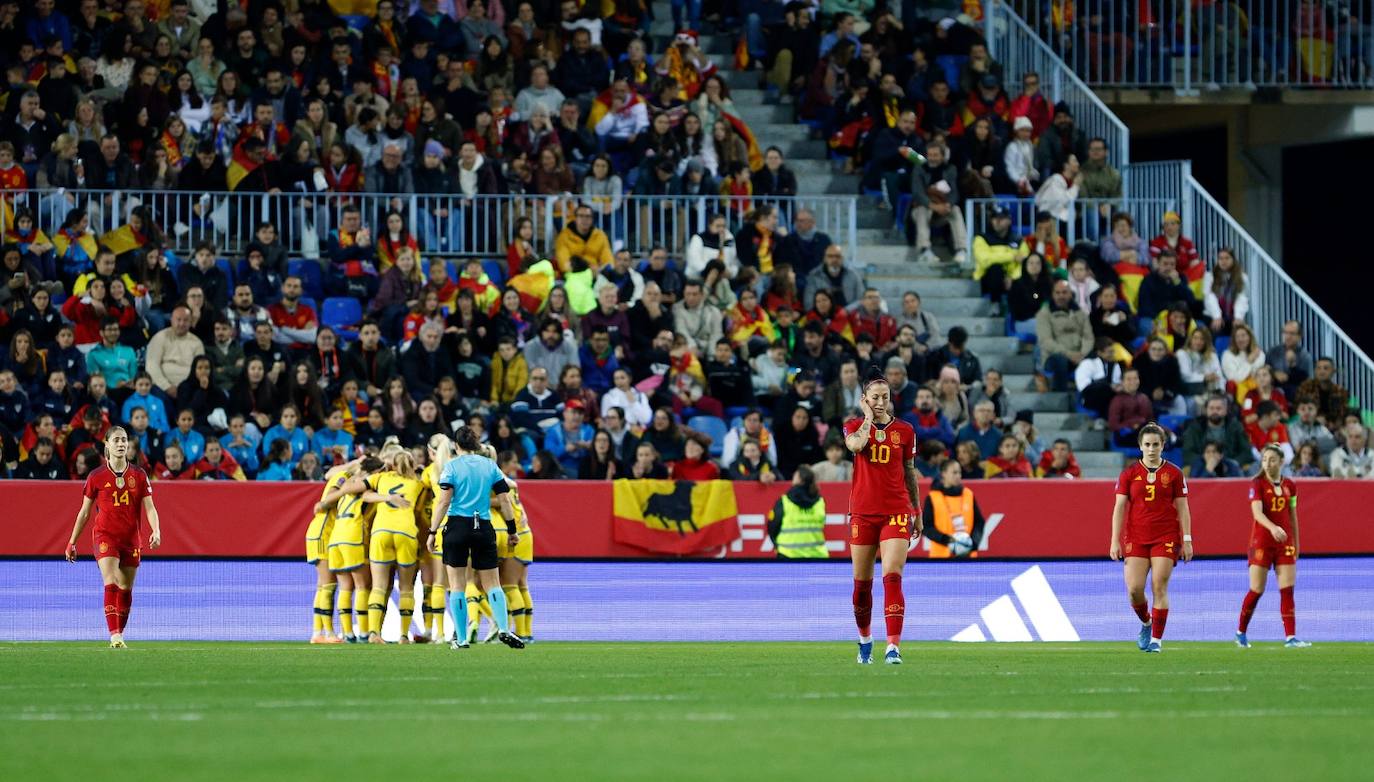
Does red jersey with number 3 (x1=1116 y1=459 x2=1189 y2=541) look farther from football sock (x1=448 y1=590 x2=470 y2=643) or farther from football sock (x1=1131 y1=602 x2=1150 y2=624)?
football sock (x1=448 y1=590 x2=470 y2=643)

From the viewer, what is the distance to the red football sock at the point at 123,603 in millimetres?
18797

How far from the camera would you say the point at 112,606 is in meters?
18.8

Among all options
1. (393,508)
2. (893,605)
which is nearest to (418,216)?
(393,508)

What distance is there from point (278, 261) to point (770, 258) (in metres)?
6.00

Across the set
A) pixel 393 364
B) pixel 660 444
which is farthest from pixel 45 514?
pixel 660 444

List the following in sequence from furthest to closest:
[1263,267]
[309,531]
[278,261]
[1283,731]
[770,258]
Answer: [1263,267] → [770,258] → [278,261] → [309,531] → [1283,731]

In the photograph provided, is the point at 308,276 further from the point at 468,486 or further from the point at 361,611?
the point at 468,486

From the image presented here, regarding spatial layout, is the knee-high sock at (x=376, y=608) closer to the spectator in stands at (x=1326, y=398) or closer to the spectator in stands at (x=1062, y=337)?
the spectator in stands at (x=1062, y=337)

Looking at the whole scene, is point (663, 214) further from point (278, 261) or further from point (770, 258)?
point (278, 261)

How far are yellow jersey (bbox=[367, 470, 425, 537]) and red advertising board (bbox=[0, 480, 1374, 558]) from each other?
4.69 ft

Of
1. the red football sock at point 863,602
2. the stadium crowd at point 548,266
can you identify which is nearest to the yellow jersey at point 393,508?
the stadium crowd at point 548,266

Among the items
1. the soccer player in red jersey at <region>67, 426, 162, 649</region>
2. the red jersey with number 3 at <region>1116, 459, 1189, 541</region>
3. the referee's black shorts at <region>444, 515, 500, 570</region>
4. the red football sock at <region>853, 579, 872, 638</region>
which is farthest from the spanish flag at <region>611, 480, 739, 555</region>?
the red football sock at <region>853, 579, 872, 638</region>

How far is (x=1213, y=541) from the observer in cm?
2280

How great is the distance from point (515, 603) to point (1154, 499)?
220 inches
